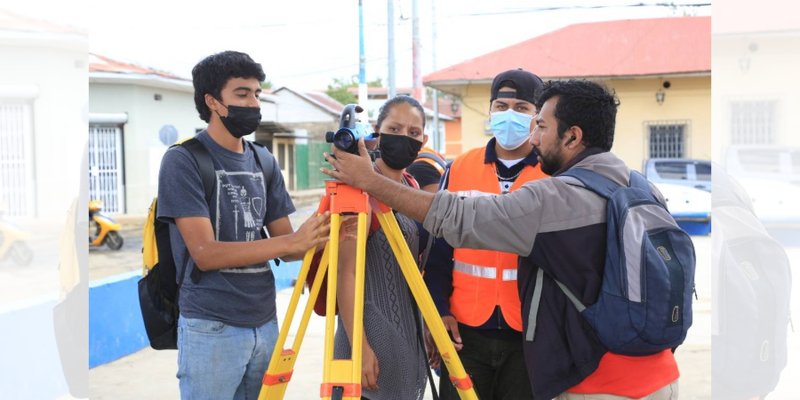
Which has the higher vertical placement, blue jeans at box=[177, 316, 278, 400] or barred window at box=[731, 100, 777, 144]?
barred window at box=[731, 100, 777, 144]

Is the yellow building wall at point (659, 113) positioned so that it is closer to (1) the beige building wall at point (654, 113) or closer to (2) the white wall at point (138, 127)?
(1) the beige building wall at point (654, 113)

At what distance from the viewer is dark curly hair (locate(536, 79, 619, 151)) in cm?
205

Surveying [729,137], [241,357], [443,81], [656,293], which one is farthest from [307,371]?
[443,81]

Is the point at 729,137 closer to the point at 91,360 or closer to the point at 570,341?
the point at 570,341

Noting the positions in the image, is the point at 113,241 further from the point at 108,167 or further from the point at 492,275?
the point at 492,275

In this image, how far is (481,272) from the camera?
8.22 feet

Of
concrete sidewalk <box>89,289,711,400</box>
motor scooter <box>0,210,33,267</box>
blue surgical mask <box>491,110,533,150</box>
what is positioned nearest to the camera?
blue surgical mask <box>491,110,533,150</box>

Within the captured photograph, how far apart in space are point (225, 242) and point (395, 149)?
24.3 inches

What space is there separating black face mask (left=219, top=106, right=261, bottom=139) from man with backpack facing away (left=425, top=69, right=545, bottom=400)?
0.70 metres

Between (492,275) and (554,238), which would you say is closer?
(554,238)

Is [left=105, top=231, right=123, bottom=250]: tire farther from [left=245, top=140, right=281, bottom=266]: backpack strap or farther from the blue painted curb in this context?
[left=245, top=140, right=281, bottom=266]: backpack strap

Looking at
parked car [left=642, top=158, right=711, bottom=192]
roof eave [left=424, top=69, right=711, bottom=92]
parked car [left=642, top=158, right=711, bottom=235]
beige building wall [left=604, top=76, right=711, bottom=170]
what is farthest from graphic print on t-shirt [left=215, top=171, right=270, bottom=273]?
beige building wall [left=604, top=76, right=711, bottom=170]

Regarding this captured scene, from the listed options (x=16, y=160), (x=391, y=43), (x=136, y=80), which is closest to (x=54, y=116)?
Result: (x=16, y=160)

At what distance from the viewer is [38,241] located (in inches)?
138
